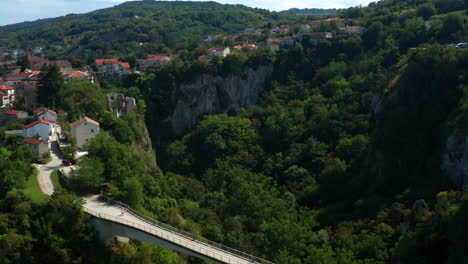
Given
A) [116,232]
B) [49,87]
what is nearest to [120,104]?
[49,87]

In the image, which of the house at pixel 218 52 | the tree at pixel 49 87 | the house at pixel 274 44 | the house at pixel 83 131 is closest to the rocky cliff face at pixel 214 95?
the house at pixel 274 44

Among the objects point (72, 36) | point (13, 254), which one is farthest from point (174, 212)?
point (72, 36)

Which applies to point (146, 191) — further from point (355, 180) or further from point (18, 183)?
point (355, 180)

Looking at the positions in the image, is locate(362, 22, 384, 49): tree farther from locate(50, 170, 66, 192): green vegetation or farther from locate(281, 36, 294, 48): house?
locate(50, 170, 66, 192): green vegetation

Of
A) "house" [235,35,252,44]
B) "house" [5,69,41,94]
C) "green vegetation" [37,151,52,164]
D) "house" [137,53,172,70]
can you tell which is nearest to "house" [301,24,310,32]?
"house" [235,35,252,44]

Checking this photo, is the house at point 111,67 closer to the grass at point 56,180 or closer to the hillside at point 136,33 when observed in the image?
the hillside at point 136,33

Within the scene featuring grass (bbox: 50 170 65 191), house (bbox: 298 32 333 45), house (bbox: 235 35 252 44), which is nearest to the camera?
grass (bbox: 50 170 65 191)
